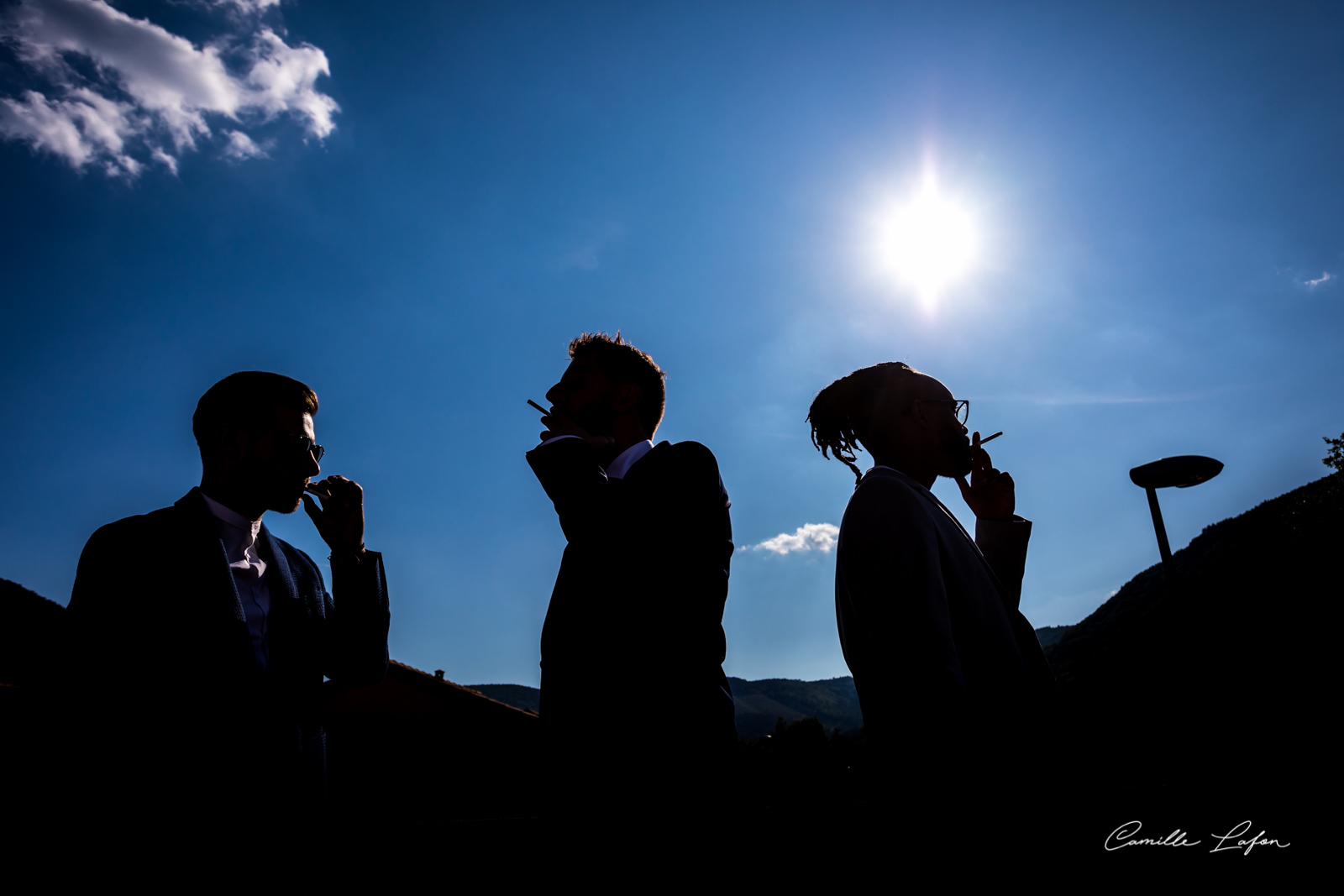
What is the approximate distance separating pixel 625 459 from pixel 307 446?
128 centimetres

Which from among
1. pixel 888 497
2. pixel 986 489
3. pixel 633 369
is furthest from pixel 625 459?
pixel 986 489

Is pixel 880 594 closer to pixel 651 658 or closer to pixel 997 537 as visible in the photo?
pixel 651 658

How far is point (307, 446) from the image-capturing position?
232 cm

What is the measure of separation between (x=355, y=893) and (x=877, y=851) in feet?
4.72

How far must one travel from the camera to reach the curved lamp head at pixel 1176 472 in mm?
6250

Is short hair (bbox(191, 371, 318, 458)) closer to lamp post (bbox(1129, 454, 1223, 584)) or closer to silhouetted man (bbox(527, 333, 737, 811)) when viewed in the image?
silhouetted man (bbox(527, 333, 737, 811))

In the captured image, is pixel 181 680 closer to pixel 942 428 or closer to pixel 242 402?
pixel 242 402

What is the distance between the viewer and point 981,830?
4.95 feet

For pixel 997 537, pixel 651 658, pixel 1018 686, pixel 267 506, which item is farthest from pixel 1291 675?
pixel 267 506

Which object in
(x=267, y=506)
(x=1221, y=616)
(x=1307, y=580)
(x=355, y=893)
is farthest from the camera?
(x=1307, y=580)

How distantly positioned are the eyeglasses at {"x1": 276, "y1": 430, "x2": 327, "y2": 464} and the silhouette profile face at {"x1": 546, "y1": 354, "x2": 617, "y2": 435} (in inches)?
38.1

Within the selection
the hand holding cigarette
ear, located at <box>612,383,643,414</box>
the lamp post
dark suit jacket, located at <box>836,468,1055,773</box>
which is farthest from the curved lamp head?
ear, located at <box>612,383,643,414</box>

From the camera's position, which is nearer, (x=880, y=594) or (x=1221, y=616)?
(x=880, y=594)

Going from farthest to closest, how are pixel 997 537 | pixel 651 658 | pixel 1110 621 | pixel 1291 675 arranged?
pixel 1110 621, pixel 1291 675, pixel 997 537, pixel 651 658
